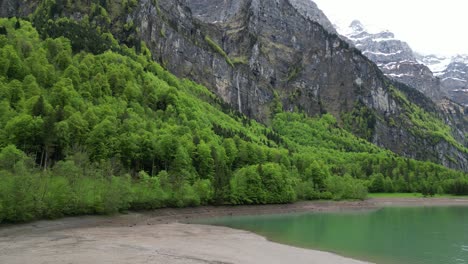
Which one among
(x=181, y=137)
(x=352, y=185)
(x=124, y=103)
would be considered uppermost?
(x=124, y=103)

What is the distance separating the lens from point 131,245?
→ 4931 cm

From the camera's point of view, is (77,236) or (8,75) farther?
(8,75)

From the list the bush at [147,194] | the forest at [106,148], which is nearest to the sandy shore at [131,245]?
the forest at [106,148]

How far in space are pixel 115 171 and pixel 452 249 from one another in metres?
69.4

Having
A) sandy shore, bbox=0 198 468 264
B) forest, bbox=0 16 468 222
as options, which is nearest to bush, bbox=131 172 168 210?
forest, bbox=0 16 468 222

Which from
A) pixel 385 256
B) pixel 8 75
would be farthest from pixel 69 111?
pixel 385 256

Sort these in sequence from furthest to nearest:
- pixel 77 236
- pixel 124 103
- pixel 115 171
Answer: pixel 124 103, pixel 115 171, pixel 77 236

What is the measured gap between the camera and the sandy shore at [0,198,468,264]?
134ft

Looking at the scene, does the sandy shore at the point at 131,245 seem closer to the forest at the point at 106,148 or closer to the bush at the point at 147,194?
the forest at the point at 106,148

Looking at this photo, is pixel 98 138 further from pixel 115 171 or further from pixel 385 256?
pixel 385 256

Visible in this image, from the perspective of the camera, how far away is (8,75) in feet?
407

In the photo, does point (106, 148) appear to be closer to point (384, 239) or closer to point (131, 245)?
point (131, 245)

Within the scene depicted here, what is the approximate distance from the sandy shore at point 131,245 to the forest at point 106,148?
380cm

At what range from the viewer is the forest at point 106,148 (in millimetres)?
73312
